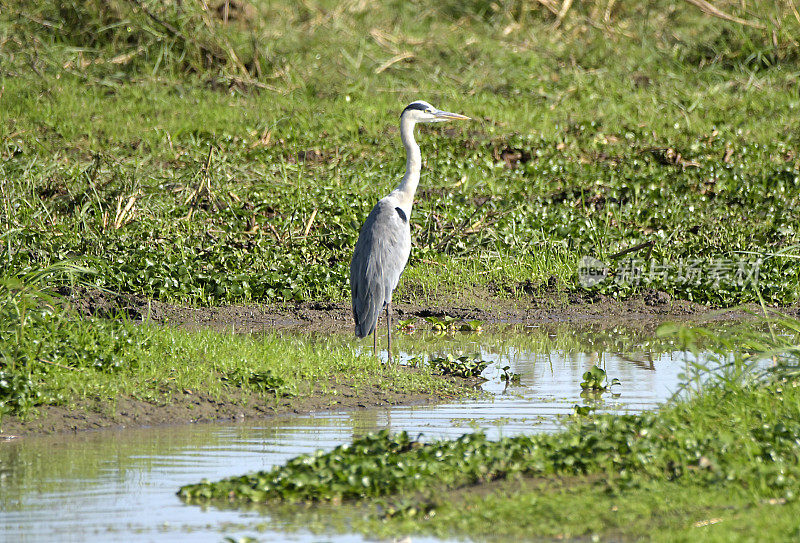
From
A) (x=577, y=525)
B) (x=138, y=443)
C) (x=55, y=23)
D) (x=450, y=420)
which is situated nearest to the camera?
(x=577, y=525)

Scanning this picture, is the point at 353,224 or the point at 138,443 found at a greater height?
the point at 353,224

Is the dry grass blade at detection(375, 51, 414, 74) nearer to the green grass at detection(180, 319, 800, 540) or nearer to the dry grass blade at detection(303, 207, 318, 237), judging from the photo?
the dry grass blade at detection(303, 207, 318, 237)

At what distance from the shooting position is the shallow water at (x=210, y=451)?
4613mm

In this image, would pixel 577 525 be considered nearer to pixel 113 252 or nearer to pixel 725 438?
pixel 725 438

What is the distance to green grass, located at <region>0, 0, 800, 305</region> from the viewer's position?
10.1 meters

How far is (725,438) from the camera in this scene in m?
4.89

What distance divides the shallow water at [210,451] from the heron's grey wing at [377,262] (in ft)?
1.49

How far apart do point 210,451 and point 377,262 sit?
301 cm

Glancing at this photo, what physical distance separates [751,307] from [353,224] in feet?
12.3

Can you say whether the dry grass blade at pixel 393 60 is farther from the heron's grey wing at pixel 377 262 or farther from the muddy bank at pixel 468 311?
the heron's grey wing at pixel 377 262

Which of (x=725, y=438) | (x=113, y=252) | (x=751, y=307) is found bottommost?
(x=725, y=438)

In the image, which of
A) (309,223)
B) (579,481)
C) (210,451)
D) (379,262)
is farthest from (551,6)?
(579,481)

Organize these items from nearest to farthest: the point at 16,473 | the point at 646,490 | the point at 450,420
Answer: the point at 646,490, the point at 16,473, the point at 450,420

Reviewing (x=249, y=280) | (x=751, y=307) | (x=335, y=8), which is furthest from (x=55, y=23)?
(x=751, y=307)
